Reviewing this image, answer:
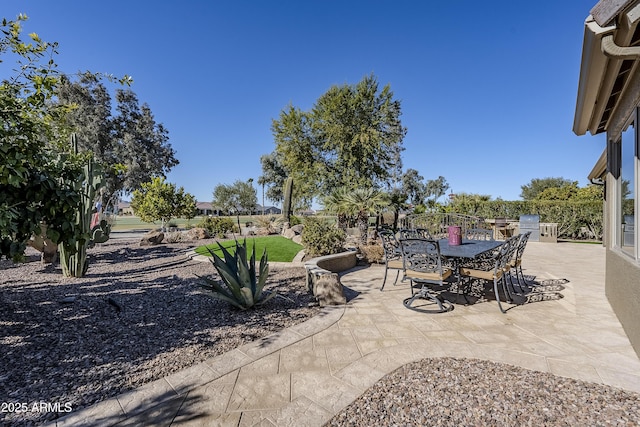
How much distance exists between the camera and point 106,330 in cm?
299

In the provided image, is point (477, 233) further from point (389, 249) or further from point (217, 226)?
point (217, 226)

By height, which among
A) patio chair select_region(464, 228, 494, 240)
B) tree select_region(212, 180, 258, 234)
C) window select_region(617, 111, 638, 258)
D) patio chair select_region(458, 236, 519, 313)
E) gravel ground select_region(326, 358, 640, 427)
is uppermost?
tree select_region(212, 180, 258, 234)

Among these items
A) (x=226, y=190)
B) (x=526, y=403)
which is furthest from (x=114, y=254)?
(x=226, y=190)

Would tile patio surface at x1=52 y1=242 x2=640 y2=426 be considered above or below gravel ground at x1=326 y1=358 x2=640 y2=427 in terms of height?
below

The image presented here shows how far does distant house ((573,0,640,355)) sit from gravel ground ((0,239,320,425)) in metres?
3.59

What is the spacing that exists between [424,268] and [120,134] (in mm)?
26320

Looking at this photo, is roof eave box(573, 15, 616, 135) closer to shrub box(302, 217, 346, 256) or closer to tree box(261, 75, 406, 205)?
shrub box(302, 217, 346, 256)

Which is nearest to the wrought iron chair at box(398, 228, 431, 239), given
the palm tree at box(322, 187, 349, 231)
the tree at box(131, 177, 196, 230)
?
the palm tree at box(322, 187, 349, 231)

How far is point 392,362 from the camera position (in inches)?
93.7

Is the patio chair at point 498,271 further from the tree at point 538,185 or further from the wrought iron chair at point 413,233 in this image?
the tree at point 538,185

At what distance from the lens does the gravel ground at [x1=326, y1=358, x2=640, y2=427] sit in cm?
167

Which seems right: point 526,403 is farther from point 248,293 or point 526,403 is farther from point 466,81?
point 466,81

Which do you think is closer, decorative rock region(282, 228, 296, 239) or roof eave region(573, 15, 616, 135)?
roof eave region(573, 15, 616, 135)

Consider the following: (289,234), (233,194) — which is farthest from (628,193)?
(233,194)
